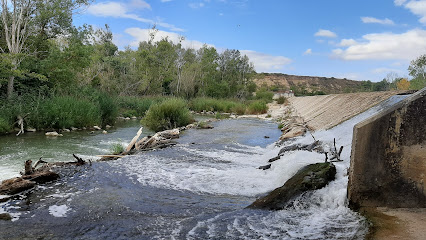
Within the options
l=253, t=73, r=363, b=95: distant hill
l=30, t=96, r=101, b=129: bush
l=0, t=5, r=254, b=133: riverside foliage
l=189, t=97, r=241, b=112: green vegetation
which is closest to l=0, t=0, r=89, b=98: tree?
l=0, t=5, r=254, b=133: riverside foliage

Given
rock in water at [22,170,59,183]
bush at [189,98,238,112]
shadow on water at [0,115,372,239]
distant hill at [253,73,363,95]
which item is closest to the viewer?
shadow on water at [0,115,372,239]

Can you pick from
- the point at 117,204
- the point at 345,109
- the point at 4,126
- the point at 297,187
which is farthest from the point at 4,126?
the point at 345,109

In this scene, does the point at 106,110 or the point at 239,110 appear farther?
the point at 239,110

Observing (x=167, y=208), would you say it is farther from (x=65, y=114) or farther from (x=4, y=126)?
(x=65, y=114)

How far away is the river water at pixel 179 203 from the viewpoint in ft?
11.1

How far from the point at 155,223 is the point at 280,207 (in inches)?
64.6

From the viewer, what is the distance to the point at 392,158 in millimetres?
3465

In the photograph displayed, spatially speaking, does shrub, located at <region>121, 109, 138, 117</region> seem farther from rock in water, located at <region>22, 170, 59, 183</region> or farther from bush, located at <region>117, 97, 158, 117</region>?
rock in water, located at <region>22, 170, 59, 183</region>

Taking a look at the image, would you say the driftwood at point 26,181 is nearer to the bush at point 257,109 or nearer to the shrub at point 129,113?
the shrub at point 129,113

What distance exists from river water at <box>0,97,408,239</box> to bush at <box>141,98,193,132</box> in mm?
7152

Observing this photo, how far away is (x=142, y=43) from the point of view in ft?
188

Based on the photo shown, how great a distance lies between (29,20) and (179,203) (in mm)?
19891

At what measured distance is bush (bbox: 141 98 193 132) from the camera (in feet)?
48.8

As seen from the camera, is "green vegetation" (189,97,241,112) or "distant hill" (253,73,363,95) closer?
"green vegetation" (189,97,241,112)
